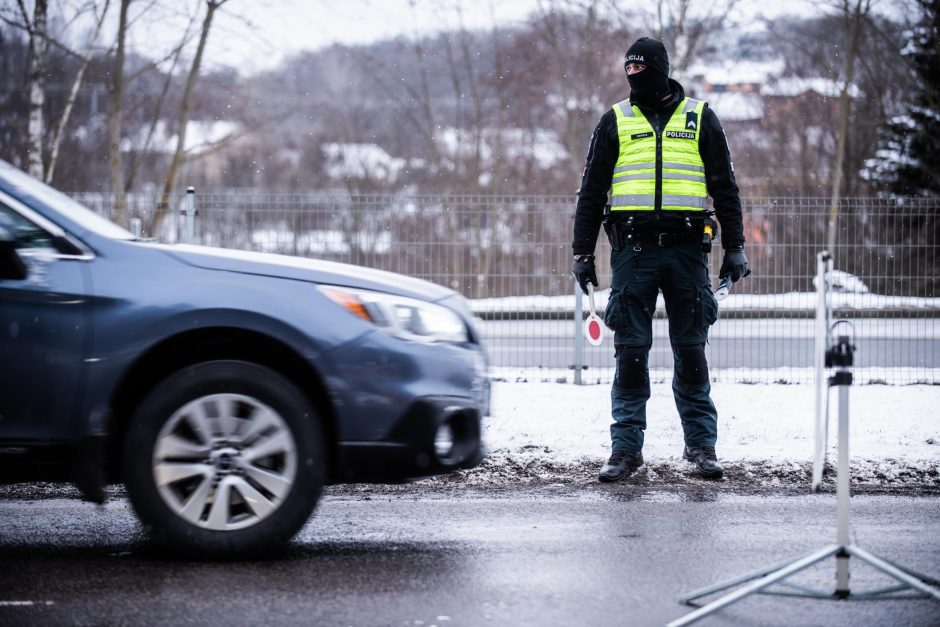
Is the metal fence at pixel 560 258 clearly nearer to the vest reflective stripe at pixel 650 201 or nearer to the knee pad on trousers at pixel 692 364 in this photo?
the knee pad on trousers at pixel 692 364

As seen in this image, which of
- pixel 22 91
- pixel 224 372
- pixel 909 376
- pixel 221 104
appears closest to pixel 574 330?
pixel 909 376

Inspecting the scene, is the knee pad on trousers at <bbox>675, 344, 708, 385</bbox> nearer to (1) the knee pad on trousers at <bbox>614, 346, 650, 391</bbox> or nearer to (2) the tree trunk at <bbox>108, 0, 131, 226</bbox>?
(1) the knee pad on trousers at <bbox>614, 346, 650, 391</bbox>

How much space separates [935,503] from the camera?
529cm

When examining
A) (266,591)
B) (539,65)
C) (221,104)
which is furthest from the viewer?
(221,104)

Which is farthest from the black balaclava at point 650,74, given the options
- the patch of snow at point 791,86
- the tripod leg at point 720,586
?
the patch of snow at point 791,86

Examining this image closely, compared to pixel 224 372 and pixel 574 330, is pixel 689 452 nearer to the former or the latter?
pixel 224 372

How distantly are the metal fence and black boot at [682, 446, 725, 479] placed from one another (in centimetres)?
372

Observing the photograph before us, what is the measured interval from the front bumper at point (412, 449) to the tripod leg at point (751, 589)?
46.5 inches

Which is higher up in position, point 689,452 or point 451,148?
point 451,148

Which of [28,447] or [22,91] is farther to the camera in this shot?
[22,91]

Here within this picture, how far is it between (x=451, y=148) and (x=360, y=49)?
4607mm

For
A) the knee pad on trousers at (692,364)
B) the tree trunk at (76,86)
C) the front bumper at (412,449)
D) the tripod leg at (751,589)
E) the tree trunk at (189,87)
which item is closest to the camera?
the tripod leg at (751,589)

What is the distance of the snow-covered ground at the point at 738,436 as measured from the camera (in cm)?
593

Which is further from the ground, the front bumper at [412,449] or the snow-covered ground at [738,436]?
the front bumper at [412,449]
